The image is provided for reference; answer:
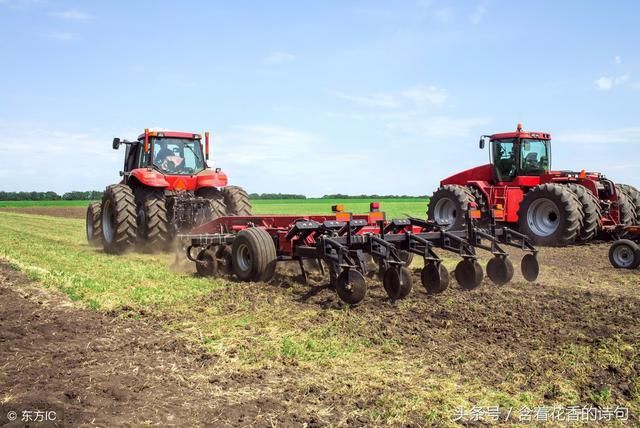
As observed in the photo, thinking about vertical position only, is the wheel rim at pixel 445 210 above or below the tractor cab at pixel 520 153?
below

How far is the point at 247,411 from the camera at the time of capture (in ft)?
12.4

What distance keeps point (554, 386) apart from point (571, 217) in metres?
9.38

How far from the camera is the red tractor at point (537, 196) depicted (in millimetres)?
12945

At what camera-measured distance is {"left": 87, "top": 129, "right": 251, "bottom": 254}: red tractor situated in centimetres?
1166

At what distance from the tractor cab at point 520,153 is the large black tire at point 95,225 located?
949 cm

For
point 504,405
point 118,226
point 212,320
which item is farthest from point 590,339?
point 118,226

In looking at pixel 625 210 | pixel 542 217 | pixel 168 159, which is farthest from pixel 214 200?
pixel 625 210

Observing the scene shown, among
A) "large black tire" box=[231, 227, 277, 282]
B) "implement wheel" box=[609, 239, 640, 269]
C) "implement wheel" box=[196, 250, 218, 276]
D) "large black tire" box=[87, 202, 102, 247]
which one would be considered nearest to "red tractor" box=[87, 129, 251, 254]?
"large black tire" box=[87, 202, 102, 247]

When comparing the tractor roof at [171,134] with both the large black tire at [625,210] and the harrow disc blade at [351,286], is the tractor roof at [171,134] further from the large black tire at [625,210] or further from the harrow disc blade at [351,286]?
the large black tire at [625,210]

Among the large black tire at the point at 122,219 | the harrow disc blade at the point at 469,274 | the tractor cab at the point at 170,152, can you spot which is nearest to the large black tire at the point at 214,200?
the tractor cab at the point at 170,152

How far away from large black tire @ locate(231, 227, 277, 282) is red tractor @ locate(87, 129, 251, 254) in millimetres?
3280

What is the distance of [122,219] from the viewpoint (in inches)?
463

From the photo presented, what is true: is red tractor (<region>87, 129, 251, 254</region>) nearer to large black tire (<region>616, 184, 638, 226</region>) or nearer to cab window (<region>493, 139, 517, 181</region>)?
cab window (<region>493, 139, 517, 181</region>)

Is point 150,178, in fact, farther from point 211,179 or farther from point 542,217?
point 542,217
